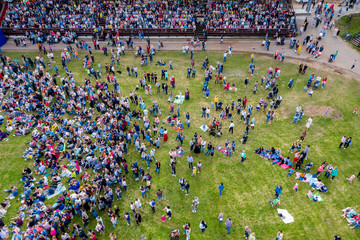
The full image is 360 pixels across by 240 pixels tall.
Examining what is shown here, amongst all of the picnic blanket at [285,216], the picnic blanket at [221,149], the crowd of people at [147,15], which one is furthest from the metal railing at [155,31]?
the picnic blanket at [285,216]

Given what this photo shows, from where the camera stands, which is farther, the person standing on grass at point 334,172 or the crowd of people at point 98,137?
the person standing on grass at point 334,172

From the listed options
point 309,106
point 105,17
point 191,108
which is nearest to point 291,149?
point 309,106

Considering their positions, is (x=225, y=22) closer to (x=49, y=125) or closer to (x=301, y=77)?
(x=301, y=77)

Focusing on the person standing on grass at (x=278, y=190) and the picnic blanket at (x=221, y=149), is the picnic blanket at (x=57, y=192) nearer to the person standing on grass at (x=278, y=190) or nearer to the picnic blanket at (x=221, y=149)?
the picnic blanket at (x=221, y=149)

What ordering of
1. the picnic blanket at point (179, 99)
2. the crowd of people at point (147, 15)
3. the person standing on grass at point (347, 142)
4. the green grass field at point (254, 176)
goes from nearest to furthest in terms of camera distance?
the green grass field at point (254, 176) < the person standing on grass at point (347, 142) < the picnic blanket at point (179, 99) < the crowd of people at point (147, 15)

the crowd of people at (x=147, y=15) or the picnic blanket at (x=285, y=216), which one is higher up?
the crowd of people at (x=147, y=15)

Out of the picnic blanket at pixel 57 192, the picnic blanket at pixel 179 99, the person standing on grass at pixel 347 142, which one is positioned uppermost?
the picnic blanket at pixel 179 99

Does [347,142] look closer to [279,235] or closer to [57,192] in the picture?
[279,235]

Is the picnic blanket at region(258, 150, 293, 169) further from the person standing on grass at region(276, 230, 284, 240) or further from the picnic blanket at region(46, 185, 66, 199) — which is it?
the picnic blanket at region(46, 185, 66, 199)
